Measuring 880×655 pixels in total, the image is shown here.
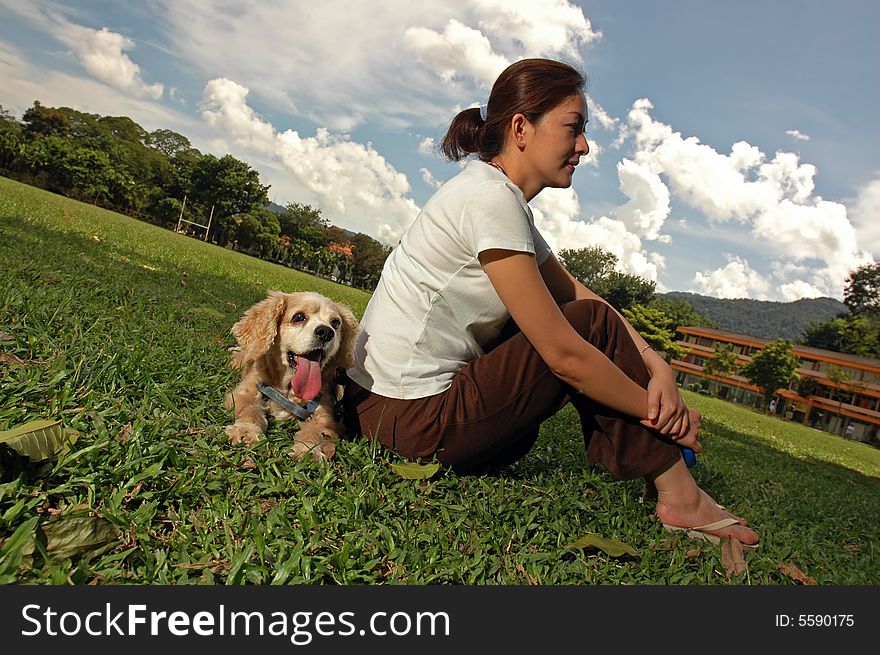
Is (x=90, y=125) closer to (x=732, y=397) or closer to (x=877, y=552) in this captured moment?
(x=732, y=397)

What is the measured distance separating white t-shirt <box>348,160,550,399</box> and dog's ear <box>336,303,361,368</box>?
0.47 metres

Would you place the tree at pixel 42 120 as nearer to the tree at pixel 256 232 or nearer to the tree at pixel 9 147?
the tree at pixel 9 147

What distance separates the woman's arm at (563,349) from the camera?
93.6 inches

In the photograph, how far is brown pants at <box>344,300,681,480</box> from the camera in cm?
256

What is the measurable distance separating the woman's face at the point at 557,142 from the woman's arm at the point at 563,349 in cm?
58

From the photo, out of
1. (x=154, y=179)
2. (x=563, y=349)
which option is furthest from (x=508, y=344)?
(x=154, y=179)

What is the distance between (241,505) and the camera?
227 centimetres

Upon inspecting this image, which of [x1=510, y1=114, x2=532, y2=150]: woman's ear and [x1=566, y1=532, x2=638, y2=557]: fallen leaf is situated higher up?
[x1=510, y1=114, x2=532, y2=150]: woman's ear

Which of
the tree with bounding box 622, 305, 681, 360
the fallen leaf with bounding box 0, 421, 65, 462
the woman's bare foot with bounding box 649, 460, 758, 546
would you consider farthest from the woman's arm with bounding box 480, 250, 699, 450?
the tree with bounding box 622, 305, 681, 360

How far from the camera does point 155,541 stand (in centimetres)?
193

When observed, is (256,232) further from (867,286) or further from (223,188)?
(867,286)

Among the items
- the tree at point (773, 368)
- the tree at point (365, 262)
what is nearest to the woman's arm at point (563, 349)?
the tree at point (773, 368)

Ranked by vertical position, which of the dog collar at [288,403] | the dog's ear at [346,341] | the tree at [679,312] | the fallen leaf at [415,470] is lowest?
the fallen leaf at [415,470]

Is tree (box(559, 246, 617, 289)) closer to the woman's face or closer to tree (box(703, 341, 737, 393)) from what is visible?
tree (box(703, 341, 737, 393))
